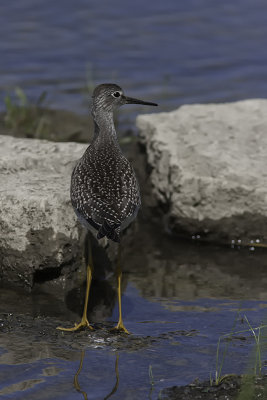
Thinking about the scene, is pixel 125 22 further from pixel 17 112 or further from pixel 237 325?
pixel 237 325

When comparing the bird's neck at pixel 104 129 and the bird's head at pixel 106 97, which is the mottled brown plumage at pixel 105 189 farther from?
the bird's head at pixel 106 97

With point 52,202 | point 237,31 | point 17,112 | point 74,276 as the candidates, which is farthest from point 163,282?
point 237,31

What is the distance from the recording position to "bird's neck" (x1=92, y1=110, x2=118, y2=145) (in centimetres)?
695

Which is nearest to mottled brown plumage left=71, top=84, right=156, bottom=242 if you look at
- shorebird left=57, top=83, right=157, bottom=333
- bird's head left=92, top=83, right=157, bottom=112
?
shorebird left=57, top=83, right=157, bottom=333

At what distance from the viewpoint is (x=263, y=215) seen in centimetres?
771

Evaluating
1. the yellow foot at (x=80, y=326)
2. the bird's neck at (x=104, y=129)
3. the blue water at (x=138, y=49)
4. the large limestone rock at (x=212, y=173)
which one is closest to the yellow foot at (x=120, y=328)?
the yellow foot at (x=80, y=326)

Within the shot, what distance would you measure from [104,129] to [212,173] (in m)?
1.37

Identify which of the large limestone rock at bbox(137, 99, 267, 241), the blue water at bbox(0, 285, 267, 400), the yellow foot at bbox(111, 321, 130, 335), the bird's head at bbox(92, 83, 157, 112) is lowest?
the blue water at bbox(0, 285, 267, 400)

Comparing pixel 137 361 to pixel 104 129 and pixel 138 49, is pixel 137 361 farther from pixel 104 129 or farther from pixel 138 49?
pixel 138 49

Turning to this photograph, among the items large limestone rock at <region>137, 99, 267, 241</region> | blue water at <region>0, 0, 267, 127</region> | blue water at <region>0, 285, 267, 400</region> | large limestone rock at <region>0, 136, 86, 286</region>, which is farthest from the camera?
blue water at <region>0, 0, 267, 127</region>

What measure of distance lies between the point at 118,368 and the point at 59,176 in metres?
2.60

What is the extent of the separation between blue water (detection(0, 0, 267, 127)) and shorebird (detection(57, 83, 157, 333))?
508 cm

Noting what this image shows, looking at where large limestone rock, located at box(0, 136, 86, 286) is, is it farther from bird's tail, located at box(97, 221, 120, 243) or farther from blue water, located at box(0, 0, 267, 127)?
blue water, located at box(0, 0, 267, 127)

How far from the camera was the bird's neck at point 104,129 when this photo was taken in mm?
6953
